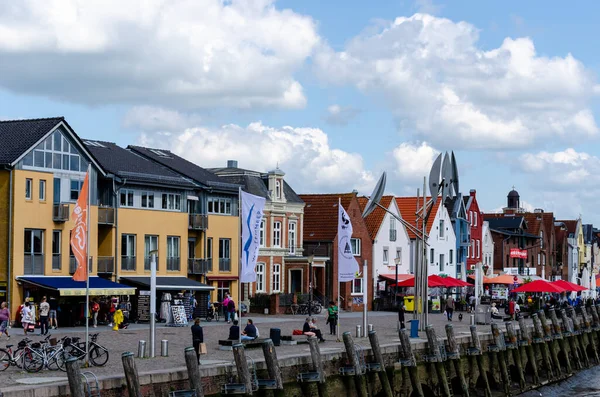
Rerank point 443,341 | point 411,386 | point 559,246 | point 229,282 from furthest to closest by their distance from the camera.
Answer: point 559,246 → point 229,282 → point 443,341 → point 411,386

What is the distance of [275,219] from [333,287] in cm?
722

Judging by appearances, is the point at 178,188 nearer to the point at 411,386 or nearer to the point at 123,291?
the point at 123,291

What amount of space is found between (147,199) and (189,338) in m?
19.5

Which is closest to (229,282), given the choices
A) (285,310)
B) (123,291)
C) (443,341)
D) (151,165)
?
(285,310)

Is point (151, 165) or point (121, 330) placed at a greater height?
point (151, 165)

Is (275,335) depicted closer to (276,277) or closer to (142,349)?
(142,349)

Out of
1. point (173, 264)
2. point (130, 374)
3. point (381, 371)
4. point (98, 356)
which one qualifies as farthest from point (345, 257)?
point (173, 264)

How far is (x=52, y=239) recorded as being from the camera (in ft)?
190

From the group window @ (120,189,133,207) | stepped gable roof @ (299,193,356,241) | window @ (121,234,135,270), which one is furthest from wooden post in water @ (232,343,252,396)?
stepped gable roof @ (299,193,356,241)

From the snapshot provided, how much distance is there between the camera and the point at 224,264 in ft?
235

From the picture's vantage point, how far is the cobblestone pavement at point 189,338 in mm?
31453

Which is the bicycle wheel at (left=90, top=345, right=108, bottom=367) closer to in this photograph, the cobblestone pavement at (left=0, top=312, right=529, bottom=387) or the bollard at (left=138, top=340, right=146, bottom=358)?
the cobblestone pavement at (left=0, top=312, right=529, bottom=387)

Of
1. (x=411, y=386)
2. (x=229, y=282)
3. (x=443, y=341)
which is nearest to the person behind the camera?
(x=411, y=386)

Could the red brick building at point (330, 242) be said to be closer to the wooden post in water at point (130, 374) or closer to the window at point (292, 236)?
the window at point (292, 236)
